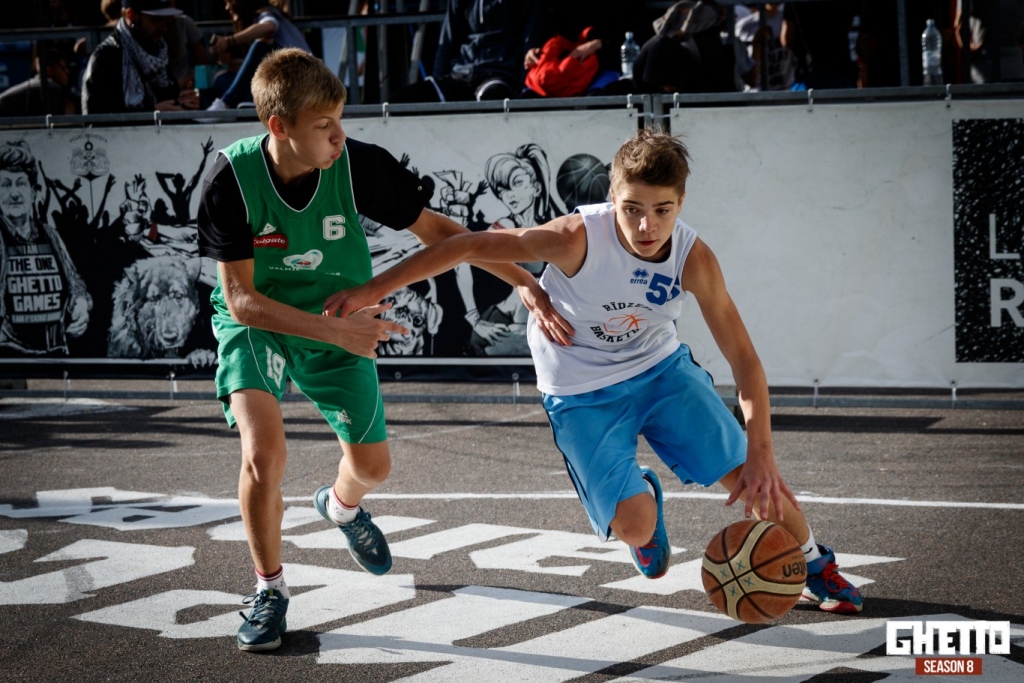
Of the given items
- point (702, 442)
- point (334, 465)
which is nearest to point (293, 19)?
point (334, 465)

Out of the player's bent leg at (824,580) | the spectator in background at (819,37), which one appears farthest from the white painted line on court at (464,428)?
the spectator in background at (819,37)

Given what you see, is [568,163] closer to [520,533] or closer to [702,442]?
[520,533]

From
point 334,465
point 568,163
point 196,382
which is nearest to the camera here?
point 334,465

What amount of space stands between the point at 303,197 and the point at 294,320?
0.55 metres

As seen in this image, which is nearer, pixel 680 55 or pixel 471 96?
pixel 680 55

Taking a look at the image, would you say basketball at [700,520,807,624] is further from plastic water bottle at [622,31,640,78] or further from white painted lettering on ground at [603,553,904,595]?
plastic water bottle at [622,31,640,78]

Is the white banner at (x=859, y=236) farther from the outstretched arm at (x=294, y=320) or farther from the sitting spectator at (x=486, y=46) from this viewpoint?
the outstretched arm at (x=294, y=320)

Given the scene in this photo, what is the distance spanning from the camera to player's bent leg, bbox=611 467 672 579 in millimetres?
4715

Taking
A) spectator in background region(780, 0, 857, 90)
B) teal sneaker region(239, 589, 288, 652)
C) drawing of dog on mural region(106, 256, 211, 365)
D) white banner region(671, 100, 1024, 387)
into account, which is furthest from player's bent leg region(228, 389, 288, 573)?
spectator in background region(780, 0, 857, 90)

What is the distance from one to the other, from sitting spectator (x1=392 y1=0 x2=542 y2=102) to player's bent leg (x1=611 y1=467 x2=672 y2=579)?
5.36m

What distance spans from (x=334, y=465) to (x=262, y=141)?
313 cm

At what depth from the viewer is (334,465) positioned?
7.61 m

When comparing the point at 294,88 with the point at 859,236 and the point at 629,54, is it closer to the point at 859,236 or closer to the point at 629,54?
the point at 859,236

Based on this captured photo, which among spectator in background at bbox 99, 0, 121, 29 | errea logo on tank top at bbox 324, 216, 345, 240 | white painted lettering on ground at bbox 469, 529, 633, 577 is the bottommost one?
white painted lettering on ground at bbox 469, 529, 633, 577
